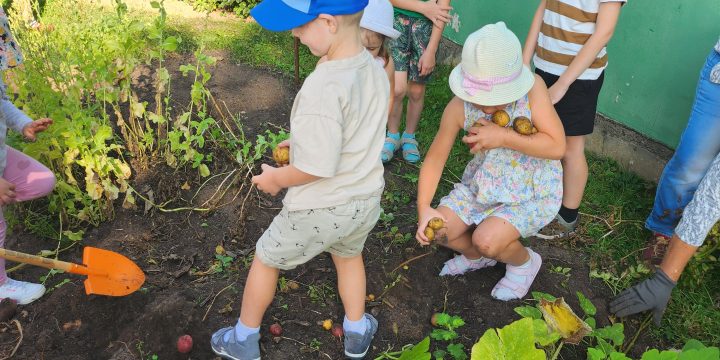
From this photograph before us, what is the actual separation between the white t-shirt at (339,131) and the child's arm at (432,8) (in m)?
1.49

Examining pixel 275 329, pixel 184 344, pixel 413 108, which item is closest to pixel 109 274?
pixel 184 344

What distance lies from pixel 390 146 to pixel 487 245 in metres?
1.34

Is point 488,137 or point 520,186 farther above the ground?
point 488,137

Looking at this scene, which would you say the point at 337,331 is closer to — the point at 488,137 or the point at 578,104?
the point at 488,137

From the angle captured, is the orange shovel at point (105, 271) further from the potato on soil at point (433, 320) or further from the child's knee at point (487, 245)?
the child's knee at point (487, 245)

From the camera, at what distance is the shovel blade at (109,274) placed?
2373 mm

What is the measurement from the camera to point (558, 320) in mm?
2260

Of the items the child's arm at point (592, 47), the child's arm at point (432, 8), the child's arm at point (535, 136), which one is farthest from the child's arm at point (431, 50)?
the child's arm at point (535, 136)

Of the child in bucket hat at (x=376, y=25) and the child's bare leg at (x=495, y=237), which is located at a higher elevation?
the child in bucket hat at (x=376, y=25)

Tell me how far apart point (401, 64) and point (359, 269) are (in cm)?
167

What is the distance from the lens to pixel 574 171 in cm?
305

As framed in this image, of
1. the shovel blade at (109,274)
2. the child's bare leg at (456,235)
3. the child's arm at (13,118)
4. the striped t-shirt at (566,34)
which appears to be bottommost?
the shovel blade at (109,274)

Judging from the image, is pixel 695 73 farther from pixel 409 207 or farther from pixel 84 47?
pixel 84 47

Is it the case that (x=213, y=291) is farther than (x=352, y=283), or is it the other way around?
(x=213, y=291)
